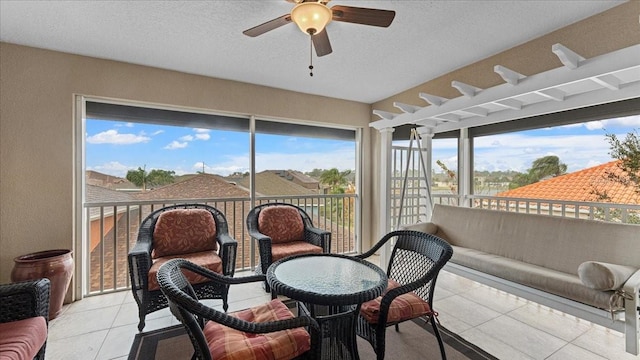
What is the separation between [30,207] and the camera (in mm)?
2750

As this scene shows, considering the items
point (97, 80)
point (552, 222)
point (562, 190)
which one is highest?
point (97, 80)

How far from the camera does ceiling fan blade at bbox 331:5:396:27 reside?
5.50 ft

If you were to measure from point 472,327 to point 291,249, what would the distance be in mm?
1870

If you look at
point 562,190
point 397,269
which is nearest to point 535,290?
point 397,269

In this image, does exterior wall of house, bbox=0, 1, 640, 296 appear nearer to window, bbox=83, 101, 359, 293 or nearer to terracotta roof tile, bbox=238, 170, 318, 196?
window, bbox=83, 101, 359, 293

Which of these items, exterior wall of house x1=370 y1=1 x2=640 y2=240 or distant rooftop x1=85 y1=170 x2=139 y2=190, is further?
distant rooftop x1=85 y1=170 x2=139 y2=190

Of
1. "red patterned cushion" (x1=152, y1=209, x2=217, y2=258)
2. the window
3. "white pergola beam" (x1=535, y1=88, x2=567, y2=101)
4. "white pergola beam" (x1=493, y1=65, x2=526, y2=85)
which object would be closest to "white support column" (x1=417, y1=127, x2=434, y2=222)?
the window

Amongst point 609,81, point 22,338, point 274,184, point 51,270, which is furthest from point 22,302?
point 609,81

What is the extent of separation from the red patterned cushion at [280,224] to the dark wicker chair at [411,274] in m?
1.44

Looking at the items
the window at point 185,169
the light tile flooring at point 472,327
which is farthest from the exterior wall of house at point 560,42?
the light tile flooring at point 472,327

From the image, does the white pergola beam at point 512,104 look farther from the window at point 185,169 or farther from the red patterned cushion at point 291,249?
the red patterned cushion at point 291,249

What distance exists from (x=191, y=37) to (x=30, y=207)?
2.33 meters

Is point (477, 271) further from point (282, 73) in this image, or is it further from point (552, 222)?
point (282, 73)

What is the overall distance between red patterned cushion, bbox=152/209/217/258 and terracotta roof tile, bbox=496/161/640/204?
402 centimetres
